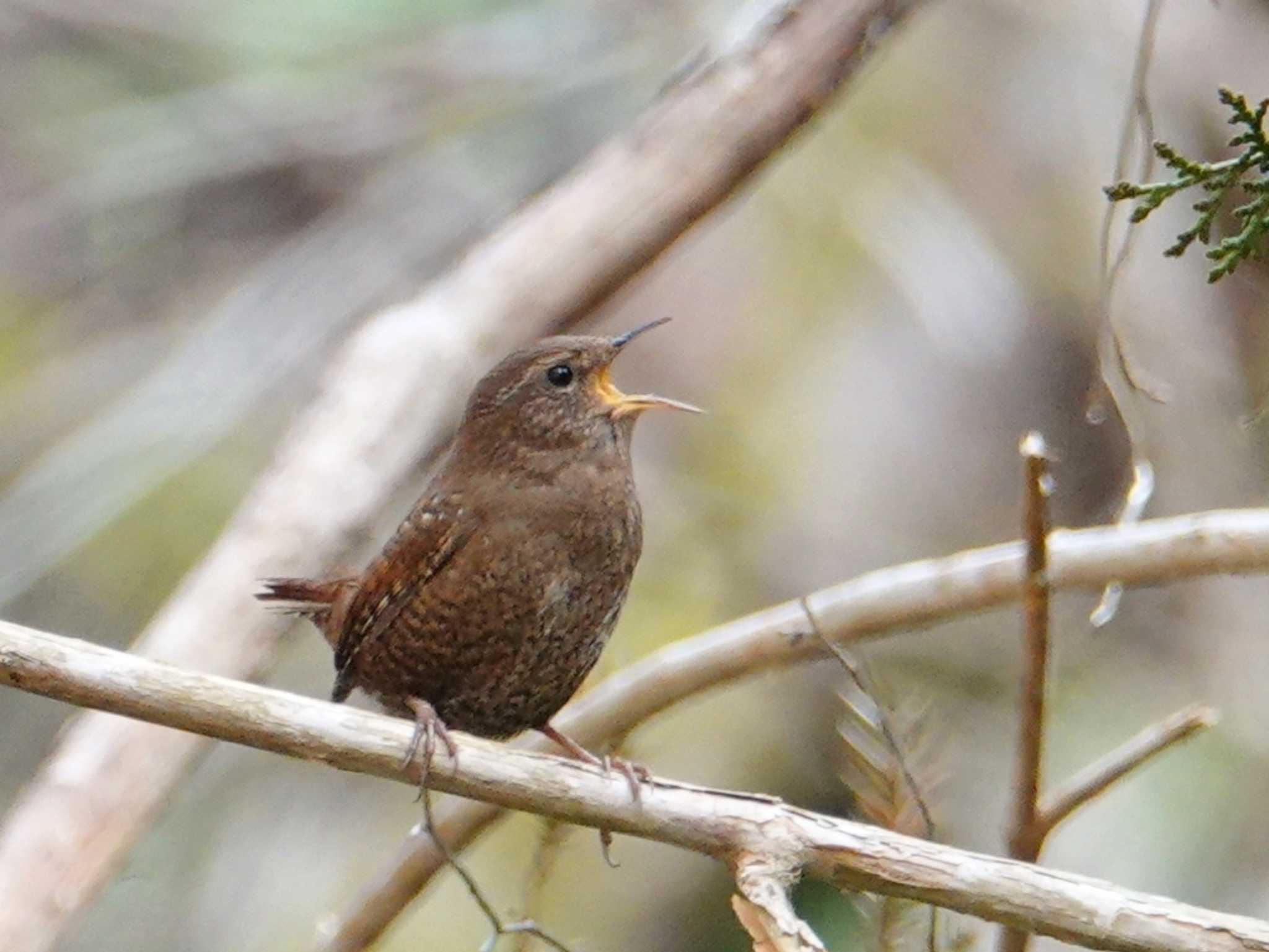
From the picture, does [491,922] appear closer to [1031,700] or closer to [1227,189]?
[1031,700]

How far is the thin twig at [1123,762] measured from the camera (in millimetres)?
2168

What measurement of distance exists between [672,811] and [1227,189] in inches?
36.7

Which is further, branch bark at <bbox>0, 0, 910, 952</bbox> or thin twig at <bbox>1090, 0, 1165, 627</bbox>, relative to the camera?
branch bark at <bbox>0, 0, 910, 952</bbox>

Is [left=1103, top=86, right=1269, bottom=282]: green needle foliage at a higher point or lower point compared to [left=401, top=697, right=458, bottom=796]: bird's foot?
higher

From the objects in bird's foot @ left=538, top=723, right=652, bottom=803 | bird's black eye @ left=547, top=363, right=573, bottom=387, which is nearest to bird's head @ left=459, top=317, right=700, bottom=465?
bird's black eye @ left=547, top=363, right=573, bottom=387

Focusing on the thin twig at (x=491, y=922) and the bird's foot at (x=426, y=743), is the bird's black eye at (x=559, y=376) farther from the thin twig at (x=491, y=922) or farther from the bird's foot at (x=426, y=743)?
the thin twig at (x=491, y=922)

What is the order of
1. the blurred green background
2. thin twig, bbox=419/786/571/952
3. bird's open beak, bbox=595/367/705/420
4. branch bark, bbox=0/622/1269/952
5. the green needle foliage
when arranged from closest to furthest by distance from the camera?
the green needle foliage < branch bark, bbox=0/622/1269/952 < thin twig, bbox=419/786/571/952 < bird's open beak, bbox=595/367/705/420 < the blurred green background

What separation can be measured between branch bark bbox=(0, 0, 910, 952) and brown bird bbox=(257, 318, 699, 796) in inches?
3.2

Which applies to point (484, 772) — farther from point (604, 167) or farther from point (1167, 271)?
point (1167, 271)

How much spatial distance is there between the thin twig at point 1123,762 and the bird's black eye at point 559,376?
3.89 feet

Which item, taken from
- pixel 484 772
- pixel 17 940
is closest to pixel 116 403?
A: pixel 17 940

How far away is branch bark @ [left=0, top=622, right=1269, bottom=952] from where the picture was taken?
1.94 meters

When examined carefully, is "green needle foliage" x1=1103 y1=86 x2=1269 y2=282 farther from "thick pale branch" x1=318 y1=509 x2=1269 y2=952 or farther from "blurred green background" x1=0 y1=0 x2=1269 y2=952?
"blurred green background" x1=0 y1=0 x2=1269 y2=952

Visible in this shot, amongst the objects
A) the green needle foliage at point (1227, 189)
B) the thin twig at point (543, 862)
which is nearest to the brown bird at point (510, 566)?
the thin twig at point (543, 862)
